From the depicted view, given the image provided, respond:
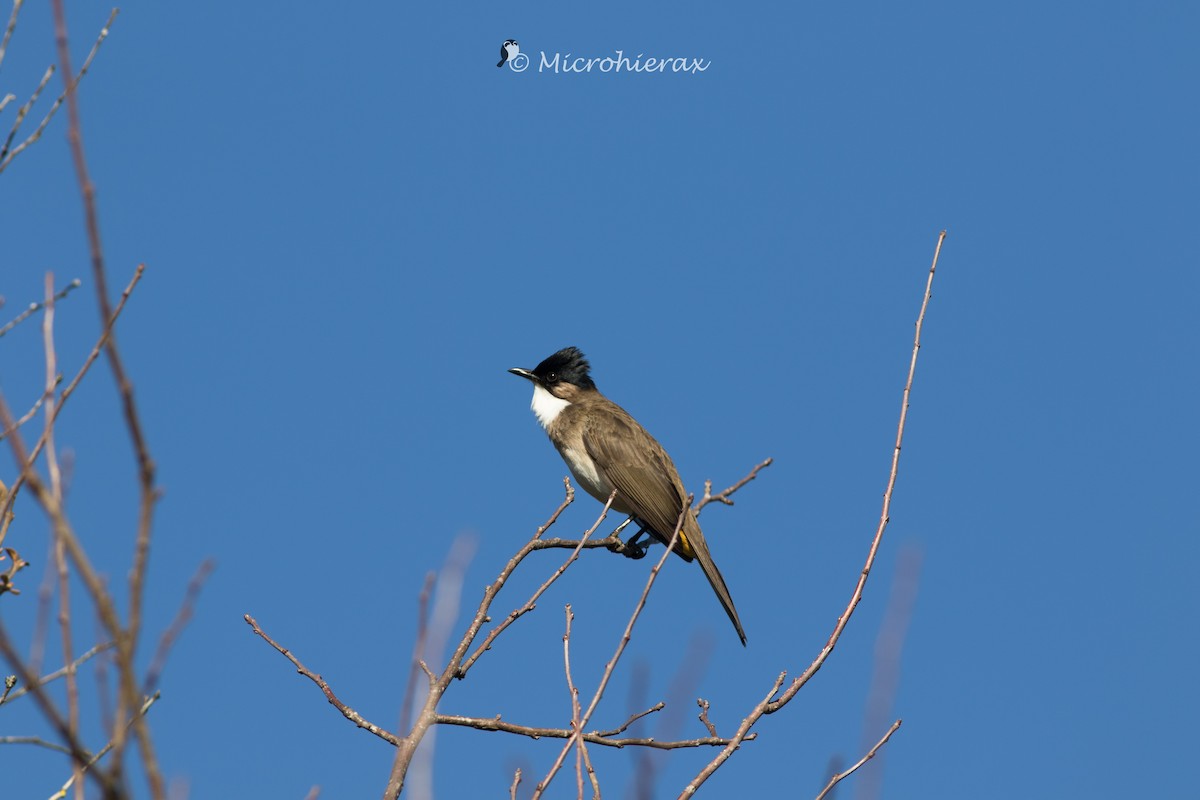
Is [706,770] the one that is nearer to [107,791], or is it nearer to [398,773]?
[398,773]

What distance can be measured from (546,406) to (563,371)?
17.8 inches

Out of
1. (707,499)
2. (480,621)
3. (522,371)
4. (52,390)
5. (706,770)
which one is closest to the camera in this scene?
(52,390)

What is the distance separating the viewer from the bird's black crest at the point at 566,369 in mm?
9859

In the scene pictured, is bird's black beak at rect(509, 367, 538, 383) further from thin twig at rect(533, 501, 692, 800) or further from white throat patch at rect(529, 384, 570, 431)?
thin twig at rect(533, 501, 692, 800)

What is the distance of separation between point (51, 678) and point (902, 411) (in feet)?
7.45

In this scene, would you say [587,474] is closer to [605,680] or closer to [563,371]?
[563,371]

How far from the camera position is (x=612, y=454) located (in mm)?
8750

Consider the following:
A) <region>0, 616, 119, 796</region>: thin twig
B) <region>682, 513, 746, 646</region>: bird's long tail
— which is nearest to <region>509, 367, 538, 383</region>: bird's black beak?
<region>682, 513, 746, 646</region>: bird's long tail

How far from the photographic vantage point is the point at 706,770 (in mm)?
3012

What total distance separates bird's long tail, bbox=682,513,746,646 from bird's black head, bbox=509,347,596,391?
7.34 ft

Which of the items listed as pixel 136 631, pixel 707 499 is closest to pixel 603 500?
pixel 707 499

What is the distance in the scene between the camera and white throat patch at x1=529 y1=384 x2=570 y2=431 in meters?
9.40

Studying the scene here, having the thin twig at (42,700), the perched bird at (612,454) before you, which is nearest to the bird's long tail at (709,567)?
the perched bird at (612,454)

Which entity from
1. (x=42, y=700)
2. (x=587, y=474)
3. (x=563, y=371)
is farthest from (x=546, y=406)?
(x=42, y=700)
